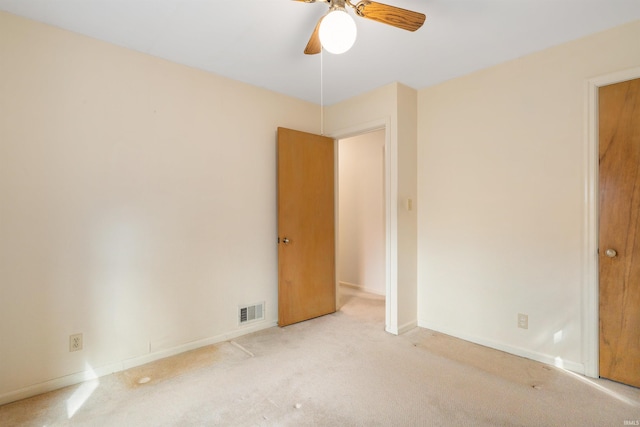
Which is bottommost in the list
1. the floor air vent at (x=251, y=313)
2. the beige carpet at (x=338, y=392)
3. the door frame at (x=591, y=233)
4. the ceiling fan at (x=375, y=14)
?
the beige carpet at (x=338, y=392)

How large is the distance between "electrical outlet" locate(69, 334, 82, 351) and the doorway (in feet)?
9.75

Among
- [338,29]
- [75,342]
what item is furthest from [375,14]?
[75,342]

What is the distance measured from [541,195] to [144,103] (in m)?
3.18

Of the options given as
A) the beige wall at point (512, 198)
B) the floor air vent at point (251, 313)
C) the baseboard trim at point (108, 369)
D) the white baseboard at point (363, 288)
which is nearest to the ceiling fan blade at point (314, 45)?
the beige wall at point (512, 198)

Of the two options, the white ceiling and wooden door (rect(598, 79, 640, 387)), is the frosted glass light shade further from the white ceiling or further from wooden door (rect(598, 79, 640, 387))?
wooden door (rect(598, 79, 640, 387))

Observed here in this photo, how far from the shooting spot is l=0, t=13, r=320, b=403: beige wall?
6.54 ft

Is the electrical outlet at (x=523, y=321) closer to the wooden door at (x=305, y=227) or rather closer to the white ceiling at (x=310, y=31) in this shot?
the wooden door at (x=305, y=227)

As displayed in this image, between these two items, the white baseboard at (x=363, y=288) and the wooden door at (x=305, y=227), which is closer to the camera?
the wooden door at (x=305, y=227)

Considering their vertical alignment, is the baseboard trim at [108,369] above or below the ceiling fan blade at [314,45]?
below

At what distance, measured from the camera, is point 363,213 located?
4746 millimetres

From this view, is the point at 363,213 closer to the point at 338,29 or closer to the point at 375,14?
the point at 375,14

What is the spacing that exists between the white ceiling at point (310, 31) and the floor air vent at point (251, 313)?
7.16 feet

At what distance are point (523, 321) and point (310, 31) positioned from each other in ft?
9.00

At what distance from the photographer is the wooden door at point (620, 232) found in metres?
2.05
